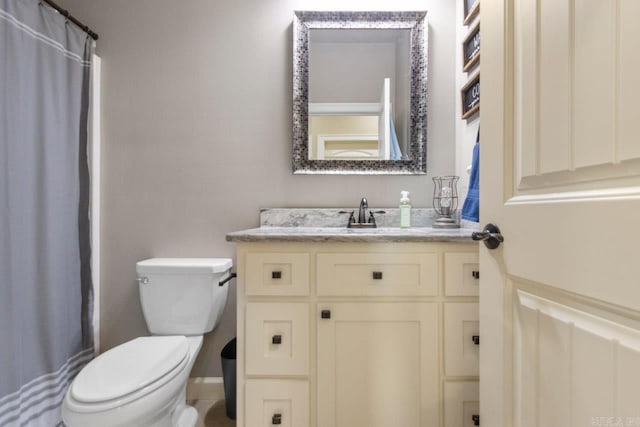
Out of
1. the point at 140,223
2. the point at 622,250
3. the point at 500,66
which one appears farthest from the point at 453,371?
the point at 140,223

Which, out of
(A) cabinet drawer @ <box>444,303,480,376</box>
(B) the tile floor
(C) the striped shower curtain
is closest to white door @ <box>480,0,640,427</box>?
(A) cabinet drawer @ <box>444,303,480,376</box>

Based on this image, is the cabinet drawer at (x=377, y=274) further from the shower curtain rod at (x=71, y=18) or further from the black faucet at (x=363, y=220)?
the shower curtain rod at (x=71, y=18)

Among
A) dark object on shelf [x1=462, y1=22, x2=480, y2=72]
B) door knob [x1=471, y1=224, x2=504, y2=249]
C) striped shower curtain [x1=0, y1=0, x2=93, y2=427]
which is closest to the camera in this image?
door knob [x1=471, y1=224, x2=504, y2=249]

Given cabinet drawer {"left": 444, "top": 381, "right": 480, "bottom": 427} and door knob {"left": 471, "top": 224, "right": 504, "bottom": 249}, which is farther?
cabinet drawer {"left": 444, "top": 381, "right": 480, "bottom": 427}

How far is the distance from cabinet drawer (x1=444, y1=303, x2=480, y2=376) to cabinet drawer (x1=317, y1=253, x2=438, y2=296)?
114mm

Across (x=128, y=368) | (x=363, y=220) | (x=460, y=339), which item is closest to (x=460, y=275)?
(x=460, y=339)

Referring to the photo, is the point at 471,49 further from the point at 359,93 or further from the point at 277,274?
the point at 277,274

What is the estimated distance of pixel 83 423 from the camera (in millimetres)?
924

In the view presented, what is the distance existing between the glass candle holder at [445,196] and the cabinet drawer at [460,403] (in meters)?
0.73

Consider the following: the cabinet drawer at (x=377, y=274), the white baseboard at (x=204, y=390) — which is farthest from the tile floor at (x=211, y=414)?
the cabinet drawer at (x=377, y=274)

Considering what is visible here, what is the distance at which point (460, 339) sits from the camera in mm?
1086

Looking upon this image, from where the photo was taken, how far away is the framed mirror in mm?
1589

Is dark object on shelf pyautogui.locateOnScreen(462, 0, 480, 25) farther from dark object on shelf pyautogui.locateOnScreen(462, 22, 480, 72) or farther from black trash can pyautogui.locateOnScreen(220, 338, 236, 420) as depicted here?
black trash can pyautogui.locateOnScreen(220, 338, 236, 420)

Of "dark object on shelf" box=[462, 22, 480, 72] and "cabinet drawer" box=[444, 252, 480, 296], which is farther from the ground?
"dark object on shelf" box=[462, 22, 480, 72]
